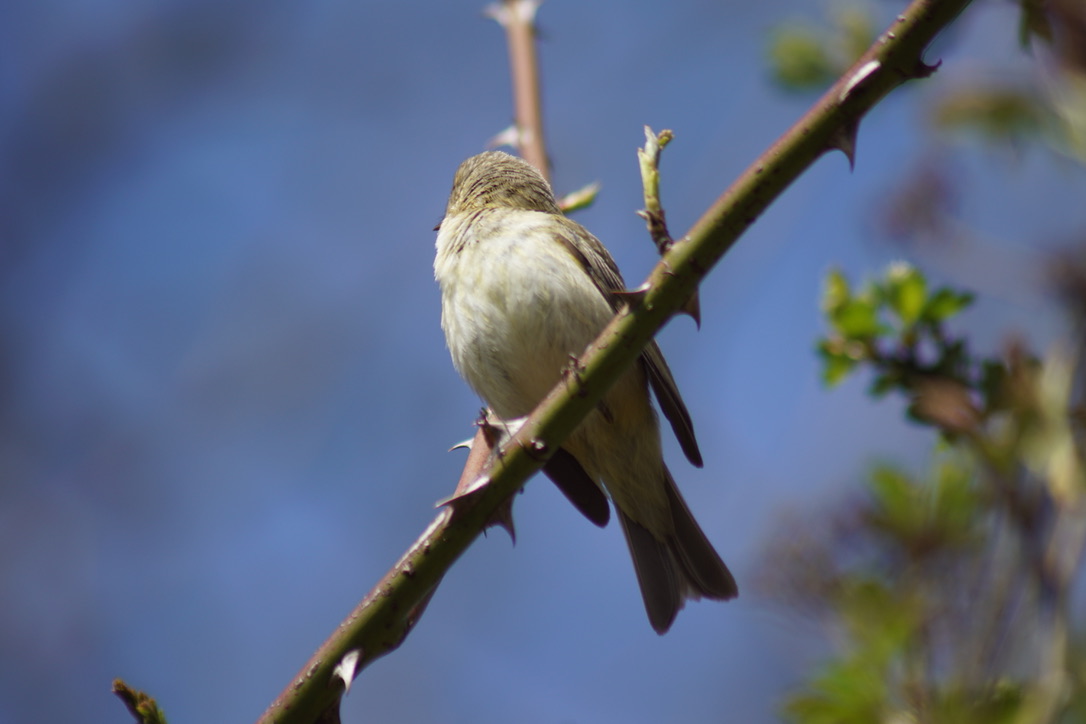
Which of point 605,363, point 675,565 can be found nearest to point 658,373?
point 675,565

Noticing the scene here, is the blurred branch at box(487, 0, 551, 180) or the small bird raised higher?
the blurred branch at box(487, 0, 551, 180)

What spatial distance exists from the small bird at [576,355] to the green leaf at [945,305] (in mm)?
1234

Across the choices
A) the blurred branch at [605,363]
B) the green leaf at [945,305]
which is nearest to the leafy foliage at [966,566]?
the green leaf at [945,305]

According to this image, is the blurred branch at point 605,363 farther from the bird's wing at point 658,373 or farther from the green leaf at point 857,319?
the bird's wing at point 658,373

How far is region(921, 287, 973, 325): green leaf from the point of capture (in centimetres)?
254

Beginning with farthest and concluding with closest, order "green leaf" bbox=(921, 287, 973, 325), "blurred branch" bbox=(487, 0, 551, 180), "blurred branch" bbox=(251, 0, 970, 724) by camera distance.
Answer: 1. "blurred branch" bbox=(487, 0, 551, 180)
2. "green leaf" bbox=(921, 287, 973, 325)
3. "blurred branch" bbox=(251, 0, 970, 724)

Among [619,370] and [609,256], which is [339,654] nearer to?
[619,370]

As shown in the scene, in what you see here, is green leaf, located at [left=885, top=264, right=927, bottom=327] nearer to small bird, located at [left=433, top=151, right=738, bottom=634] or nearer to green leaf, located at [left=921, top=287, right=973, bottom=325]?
green leaf, located at [left=921, top=287, right=973, bottom=325]

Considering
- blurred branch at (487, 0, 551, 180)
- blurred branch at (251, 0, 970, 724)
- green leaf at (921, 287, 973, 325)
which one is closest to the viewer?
blurred branch at (251, 0, 970, 724)

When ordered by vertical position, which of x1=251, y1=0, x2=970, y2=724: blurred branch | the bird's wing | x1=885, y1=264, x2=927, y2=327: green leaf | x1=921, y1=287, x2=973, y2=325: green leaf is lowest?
x1=921, y1=287, x2=973, y2=325: green leaf

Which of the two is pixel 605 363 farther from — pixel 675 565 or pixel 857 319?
pixel 675 565

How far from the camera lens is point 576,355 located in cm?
360

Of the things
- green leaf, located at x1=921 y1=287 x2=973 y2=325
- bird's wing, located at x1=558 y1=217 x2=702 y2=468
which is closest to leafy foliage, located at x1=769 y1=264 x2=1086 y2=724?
green leaf, located at x1=921 y1=287 x2=973 y2=325

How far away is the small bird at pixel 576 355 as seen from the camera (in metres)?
3.71
